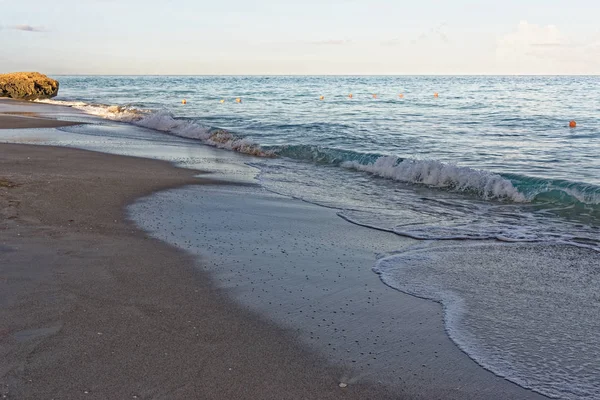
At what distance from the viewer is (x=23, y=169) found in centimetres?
1034

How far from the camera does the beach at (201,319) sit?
344 centimetres

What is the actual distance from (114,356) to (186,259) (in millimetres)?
2140

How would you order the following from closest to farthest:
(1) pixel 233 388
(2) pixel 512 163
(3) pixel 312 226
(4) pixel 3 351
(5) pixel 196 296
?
(1) pixel 233 388, (4) pixel 3 351, (5) pixel 196 296, (3) pixel 312 226, (2) pixel 512 163

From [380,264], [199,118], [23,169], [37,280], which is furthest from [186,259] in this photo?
[199,118]

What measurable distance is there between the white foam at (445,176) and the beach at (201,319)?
13.4 ft

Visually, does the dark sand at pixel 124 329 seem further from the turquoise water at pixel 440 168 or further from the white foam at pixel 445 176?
the white foam at pixel 445 176

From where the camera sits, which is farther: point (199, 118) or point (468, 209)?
point (199, 118)

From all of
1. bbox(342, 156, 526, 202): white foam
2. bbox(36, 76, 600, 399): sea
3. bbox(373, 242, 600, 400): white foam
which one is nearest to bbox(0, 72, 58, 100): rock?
bbox(36, 76, 600, 399): sea

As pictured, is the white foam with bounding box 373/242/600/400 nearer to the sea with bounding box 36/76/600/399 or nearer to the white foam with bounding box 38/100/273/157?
the sea with bounding box 36/76/600/399

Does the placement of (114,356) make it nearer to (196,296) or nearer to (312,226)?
(196,296)

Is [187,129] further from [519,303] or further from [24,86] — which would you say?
[24,86]

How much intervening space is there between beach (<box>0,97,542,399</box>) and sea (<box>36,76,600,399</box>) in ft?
1.19

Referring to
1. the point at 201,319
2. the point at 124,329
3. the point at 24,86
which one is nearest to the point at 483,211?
the point at 201,319

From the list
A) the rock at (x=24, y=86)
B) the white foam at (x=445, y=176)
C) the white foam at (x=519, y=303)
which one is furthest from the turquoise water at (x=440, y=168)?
the rock at (x=24, y=86)
